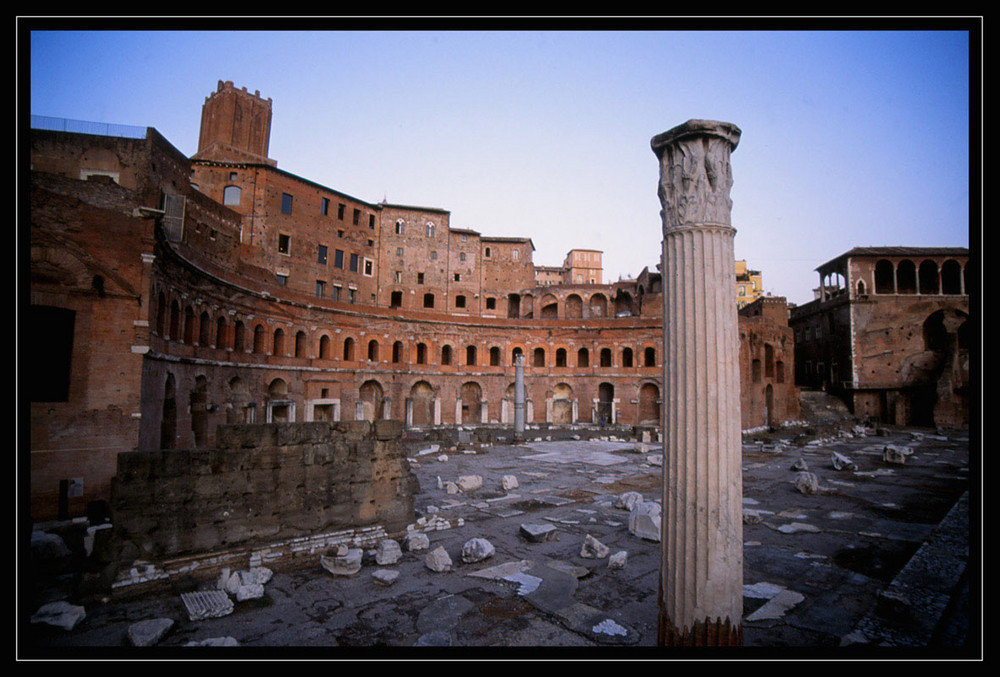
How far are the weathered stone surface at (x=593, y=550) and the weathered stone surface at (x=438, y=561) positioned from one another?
7.00 ft

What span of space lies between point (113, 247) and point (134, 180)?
30.6ft

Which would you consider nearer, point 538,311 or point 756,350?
point 756,350

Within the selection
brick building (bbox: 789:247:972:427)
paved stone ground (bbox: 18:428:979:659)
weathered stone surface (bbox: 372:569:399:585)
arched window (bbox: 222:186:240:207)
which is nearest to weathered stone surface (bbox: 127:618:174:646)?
paved stone ground (bbox: 18:428:979:659)

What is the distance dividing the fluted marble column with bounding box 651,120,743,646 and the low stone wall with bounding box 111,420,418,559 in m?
6.02

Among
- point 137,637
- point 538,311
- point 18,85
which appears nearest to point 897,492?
point 137,637

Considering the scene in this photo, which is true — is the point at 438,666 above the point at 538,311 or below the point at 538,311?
below

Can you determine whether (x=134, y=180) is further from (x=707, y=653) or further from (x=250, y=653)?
(x=707, y=653)

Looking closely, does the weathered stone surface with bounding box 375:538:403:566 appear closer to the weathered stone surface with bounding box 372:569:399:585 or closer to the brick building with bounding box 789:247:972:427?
the weathered stone surface with bounding box 372:569:399:585

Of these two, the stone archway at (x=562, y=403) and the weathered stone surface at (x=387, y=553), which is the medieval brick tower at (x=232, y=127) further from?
the weathered stone surface at (x=387, y=553)

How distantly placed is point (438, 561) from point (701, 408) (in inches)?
199

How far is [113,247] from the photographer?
12.0 m

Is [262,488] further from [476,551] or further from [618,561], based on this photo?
[618,561]

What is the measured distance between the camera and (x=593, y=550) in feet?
25.7

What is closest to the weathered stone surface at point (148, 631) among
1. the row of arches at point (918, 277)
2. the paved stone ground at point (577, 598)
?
the paved stone ground at point (577, 598)
